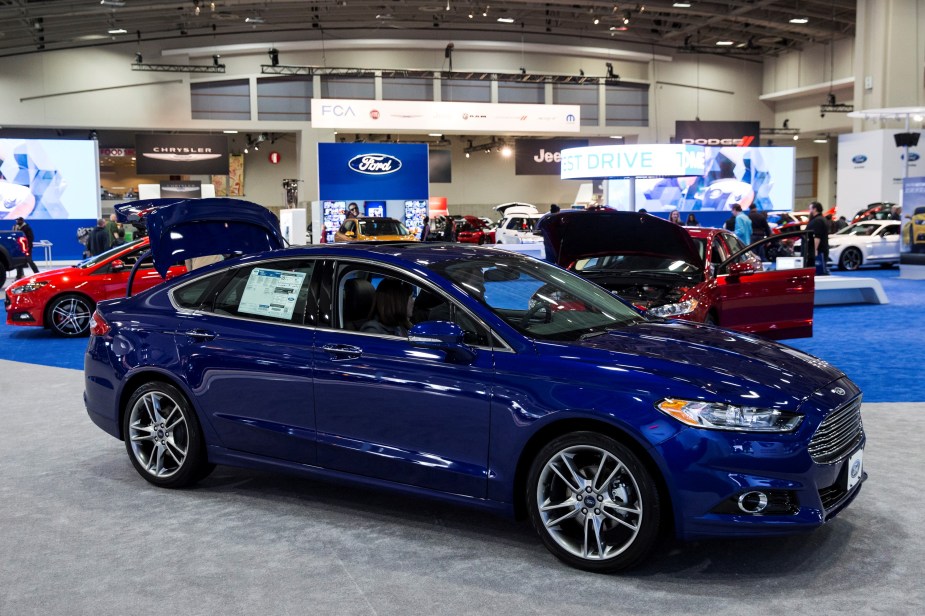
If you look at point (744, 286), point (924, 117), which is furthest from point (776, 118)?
point (744, 286)

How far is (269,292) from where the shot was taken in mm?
4945

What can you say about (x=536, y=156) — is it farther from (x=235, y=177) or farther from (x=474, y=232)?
(x=235, y=177)

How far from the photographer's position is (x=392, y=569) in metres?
4.03

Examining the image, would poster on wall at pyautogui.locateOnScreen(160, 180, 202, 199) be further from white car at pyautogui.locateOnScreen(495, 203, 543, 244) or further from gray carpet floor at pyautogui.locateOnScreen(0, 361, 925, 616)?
gray carpet floor at pyautogui.locateOnScreen(0, 361, 925, 616)

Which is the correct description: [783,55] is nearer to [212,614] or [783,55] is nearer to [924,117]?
[924,117]

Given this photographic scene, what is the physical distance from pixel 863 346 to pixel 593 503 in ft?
25.4

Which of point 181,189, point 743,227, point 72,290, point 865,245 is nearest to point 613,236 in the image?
point 72,290

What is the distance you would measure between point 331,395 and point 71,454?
8.56ft

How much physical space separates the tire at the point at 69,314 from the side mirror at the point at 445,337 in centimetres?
915

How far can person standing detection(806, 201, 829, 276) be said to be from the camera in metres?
18.3

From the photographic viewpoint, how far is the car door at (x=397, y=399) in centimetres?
414

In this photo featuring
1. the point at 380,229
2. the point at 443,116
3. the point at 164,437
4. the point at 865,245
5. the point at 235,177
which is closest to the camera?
the point at 164,437

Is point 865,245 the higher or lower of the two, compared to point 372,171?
lower

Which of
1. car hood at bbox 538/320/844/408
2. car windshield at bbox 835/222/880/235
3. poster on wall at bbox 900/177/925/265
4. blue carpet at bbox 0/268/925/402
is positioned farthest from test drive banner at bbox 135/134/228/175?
car hood at bbox 538/320/844/408
